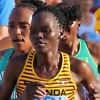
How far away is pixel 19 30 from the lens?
4816mm

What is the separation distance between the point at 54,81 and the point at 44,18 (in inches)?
18.9

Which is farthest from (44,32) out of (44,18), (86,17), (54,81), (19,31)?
(86,17)

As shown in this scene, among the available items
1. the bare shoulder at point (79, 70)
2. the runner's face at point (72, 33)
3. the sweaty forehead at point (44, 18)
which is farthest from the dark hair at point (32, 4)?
the bare shoulder at point (79, 70)

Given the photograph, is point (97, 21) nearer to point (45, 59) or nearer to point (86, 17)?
point (86, 17)

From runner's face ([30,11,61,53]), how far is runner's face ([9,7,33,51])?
28.4 inches

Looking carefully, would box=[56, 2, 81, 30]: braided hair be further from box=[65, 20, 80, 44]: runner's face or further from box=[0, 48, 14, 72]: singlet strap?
box=[0, 48, 14, 72]: singlet strap

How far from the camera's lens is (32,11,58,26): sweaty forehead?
13.2 feet

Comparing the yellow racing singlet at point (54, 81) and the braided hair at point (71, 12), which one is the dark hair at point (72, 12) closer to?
the braided hair at point (71, 12)

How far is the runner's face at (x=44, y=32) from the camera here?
3.95m

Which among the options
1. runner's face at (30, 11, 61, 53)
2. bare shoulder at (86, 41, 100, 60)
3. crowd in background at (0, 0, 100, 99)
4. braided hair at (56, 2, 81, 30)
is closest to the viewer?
runner's face at (30, 11, 61, 53)

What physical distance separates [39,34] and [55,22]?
24cm

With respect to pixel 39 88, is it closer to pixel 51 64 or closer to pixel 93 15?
pixel 51 64

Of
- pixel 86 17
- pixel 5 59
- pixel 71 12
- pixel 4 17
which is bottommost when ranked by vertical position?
pixel 5 59

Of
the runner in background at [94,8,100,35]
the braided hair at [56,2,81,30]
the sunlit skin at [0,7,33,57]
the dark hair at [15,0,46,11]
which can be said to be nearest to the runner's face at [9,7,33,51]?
the sunlit skin at [0,7,33,57]
